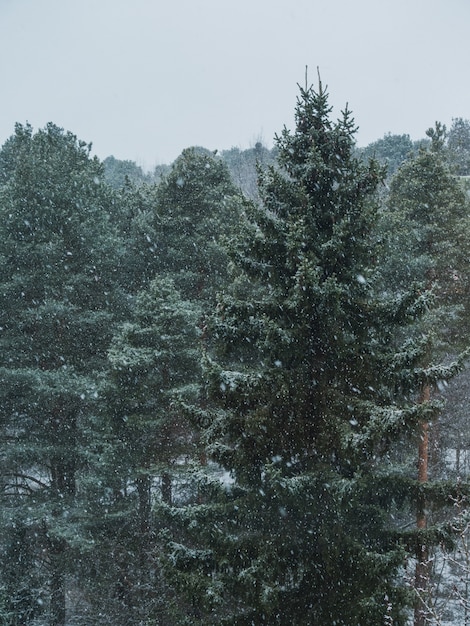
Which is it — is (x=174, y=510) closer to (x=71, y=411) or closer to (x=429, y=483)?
(x=429, y=483)

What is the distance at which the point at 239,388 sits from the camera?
24.4ft

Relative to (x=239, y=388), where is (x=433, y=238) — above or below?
above

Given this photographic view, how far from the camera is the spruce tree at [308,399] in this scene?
23.0ft

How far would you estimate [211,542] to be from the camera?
7574mm

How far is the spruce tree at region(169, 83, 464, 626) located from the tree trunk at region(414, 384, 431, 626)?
A: 0.31 metres

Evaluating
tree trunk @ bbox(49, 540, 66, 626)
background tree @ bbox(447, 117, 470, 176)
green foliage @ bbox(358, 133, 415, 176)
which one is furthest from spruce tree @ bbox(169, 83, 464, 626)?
green foliage @ bbox(358, 133, 415, 176)

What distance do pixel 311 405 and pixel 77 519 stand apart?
961 centimetres

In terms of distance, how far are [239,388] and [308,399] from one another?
103cm

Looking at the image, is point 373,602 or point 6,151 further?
point 6,151

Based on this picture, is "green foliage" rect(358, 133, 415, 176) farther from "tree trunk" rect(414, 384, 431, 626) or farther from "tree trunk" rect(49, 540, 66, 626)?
"tree trunk" rect(49, 540, 66, 626)

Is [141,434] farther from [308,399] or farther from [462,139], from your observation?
[462,139]

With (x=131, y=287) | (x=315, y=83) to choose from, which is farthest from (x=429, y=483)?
(x=131, y=287)

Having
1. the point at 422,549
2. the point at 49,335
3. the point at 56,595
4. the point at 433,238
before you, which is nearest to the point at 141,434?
the point at 49,335

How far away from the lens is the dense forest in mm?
7152
